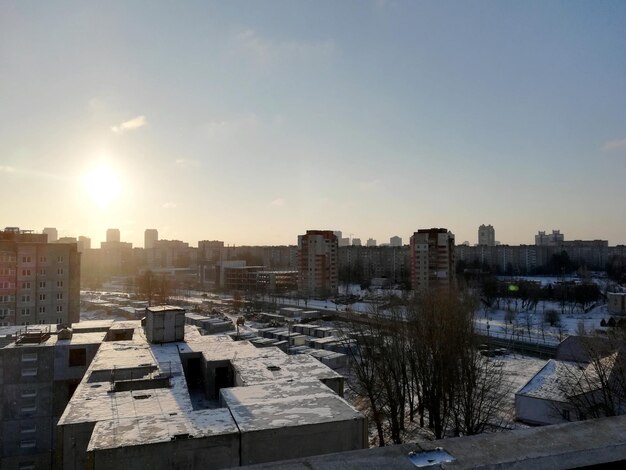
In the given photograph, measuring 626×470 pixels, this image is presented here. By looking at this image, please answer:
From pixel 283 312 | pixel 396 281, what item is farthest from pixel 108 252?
pixel 283 312

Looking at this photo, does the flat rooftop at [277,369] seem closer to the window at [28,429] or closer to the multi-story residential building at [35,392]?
the multi-story residential building at [35,392]

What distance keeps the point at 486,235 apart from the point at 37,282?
370ft

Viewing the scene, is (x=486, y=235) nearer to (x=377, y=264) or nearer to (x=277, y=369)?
(x=377, y=264)

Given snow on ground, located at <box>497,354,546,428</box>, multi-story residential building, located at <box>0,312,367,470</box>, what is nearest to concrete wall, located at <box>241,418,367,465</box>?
multi-story residential building, located at <box>0,312,367,470</box>

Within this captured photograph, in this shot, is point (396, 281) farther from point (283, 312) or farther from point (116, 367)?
point (116, 367)

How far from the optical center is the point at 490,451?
166 cm

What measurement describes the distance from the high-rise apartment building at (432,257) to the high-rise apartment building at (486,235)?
77.2 meters

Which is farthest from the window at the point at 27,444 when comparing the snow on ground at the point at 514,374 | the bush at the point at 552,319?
the bush at the point at 552,319

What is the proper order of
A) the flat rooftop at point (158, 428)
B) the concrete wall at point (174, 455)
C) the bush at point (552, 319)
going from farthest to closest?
the bush at point (552, 319) < the flat rooftop at point (158, 428) < the concrete wall at point (174, 455)

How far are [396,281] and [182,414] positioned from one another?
Answer: 67745mm

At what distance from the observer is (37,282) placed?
31.8 m

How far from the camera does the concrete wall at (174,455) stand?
7125mm

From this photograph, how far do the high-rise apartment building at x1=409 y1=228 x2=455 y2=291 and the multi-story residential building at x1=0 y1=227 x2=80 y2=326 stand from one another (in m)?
32.2

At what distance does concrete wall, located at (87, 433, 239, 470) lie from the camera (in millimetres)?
7125
